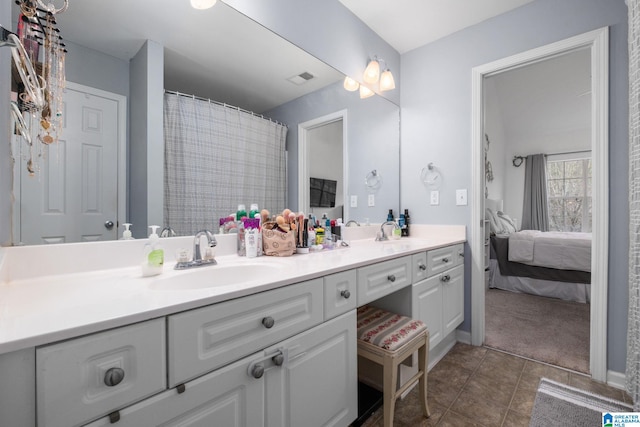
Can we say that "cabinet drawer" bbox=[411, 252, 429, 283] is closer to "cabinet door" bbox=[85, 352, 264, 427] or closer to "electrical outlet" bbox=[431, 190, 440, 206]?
"electrical outlet" bbox=[431, 190, 440, 206]

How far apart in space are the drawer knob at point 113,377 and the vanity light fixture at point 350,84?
1.96m

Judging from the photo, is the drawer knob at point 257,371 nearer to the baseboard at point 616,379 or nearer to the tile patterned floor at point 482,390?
the tile patterned floor at point 482,390

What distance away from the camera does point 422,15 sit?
2.03m

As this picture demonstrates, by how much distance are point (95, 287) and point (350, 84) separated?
187cm

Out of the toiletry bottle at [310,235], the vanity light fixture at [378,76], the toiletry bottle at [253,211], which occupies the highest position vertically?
the vanity light fixture at [378,76]

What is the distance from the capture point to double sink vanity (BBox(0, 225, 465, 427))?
504 mm

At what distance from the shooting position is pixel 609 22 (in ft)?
5.38

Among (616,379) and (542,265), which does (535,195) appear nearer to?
(542,265)

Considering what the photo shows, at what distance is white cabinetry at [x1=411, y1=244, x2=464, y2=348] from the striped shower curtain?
90 cm

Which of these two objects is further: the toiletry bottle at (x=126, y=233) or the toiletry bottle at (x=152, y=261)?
the toiletry bottle at (x=126, y=233)

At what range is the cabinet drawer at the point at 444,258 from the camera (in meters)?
1.71

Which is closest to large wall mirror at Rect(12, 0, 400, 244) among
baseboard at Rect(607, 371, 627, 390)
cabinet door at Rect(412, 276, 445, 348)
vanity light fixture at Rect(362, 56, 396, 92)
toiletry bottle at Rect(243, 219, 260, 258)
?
vanity light fixture at Rect(362, 56, 396, 92)

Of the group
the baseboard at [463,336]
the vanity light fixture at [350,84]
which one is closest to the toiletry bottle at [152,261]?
the vanity light fixture at [350,84]

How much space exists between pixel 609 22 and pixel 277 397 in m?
2.55
